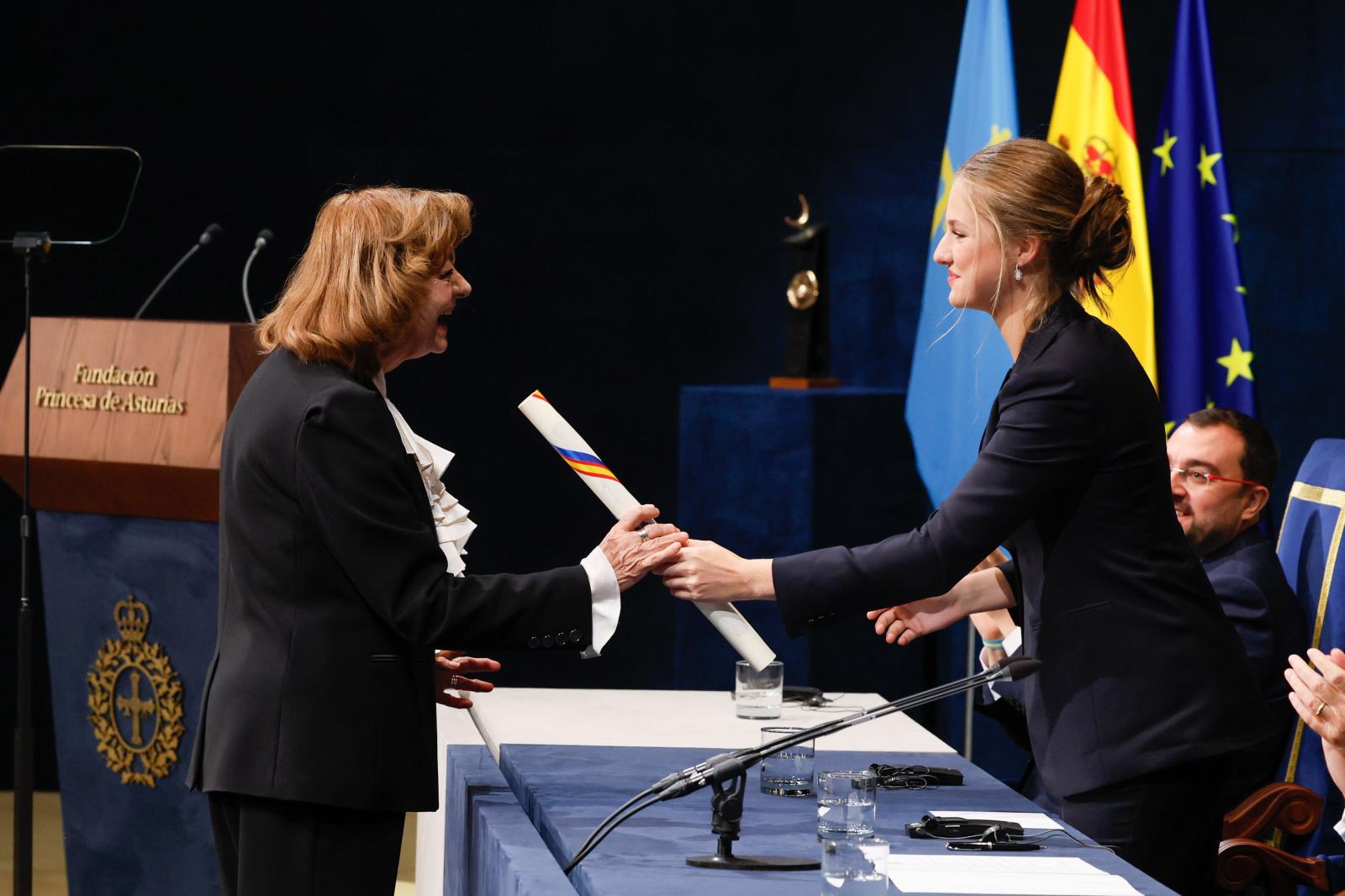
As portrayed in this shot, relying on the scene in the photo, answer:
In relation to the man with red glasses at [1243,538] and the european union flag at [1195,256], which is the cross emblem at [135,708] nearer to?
the man with red glasses at [1243,538]

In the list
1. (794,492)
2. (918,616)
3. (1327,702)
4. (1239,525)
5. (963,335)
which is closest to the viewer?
(1327,702)

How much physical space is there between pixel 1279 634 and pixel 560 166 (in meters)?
3.08

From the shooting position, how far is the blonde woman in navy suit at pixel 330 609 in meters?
1.92

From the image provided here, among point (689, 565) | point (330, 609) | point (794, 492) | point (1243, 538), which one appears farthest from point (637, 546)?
point (794, 492)

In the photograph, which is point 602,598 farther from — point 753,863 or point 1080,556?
point 1080,556

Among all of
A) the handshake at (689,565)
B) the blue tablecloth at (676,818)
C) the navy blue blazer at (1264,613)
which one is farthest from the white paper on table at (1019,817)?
the navy blue blazer at (1264,613)

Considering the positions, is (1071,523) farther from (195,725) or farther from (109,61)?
(109,61)

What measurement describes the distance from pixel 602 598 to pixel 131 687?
150cm

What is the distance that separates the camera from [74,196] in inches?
134

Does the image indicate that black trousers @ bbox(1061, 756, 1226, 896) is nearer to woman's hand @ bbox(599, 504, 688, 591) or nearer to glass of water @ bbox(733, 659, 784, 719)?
woman's hand @ bbox(599, 504, 688, 591)

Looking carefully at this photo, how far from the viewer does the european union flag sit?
443 cm

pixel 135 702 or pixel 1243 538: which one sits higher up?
pixel 1243 538

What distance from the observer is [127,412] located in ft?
10.5

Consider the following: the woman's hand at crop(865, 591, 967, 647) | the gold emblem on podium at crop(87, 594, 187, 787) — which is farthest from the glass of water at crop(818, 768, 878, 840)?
the gold emblem on podium at crop(87, 594, 187, 787)
